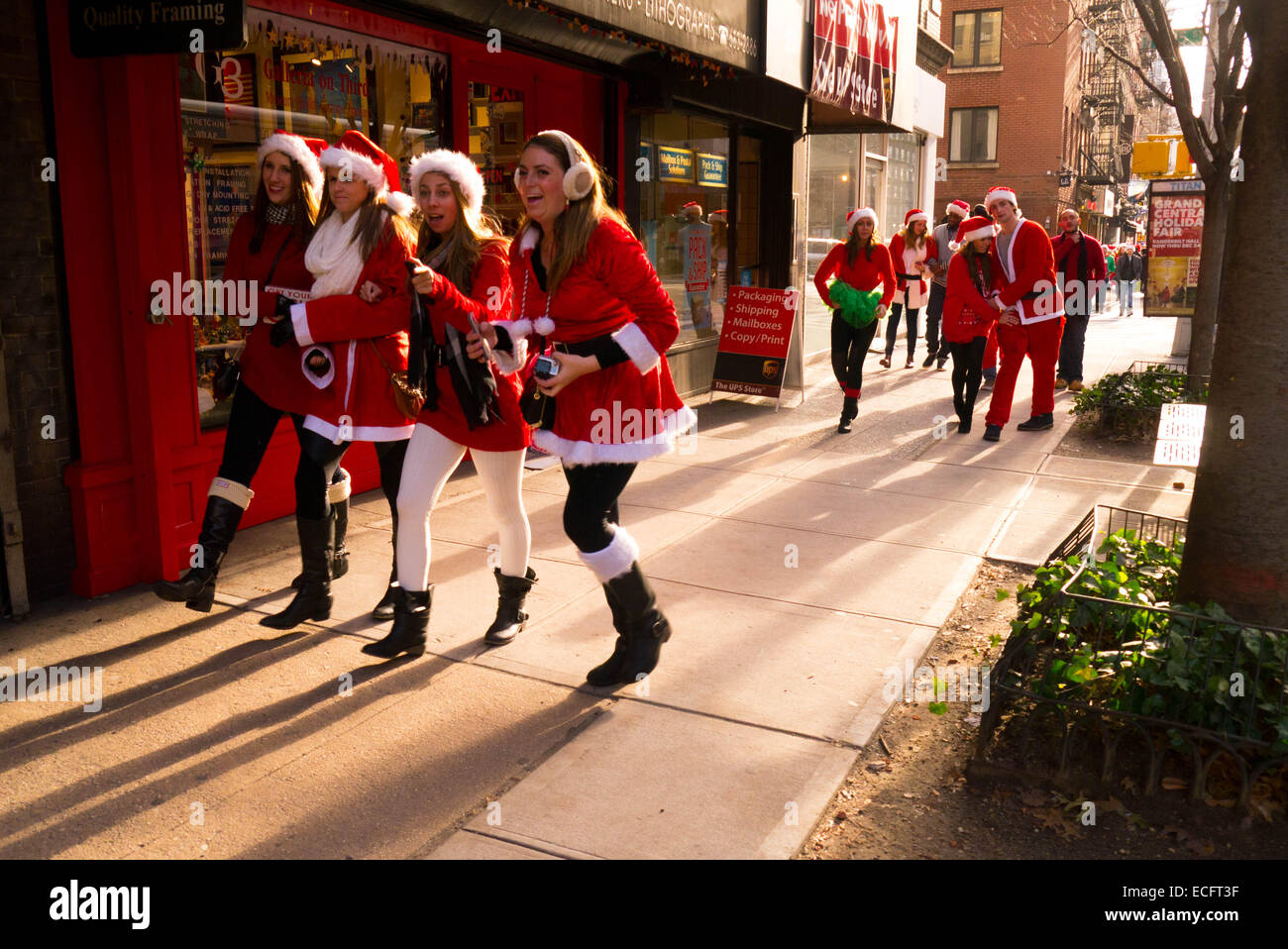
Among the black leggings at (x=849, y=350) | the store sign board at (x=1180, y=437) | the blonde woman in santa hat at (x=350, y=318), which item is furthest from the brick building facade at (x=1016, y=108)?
the blonde woman in santa hat at (x=350, y=318)

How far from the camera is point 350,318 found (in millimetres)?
4355

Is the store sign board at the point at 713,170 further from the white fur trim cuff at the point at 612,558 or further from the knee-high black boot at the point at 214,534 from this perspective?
the white fur trim cuff at the point at 612,558

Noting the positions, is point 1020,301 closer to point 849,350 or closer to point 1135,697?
point 849,350

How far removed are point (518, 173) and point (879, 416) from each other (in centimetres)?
710

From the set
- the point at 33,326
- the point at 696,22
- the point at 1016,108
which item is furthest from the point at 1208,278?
the point at 1016,108

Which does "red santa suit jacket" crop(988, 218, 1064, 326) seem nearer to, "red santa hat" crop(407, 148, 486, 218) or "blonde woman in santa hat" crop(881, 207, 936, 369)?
"blonde woman in santa hat" crop(881, 207, 936, 369)

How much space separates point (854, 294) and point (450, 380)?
5.79 m

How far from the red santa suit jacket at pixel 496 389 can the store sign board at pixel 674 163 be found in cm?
610

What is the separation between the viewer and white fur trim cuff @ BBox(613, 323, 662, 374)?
3.80 m

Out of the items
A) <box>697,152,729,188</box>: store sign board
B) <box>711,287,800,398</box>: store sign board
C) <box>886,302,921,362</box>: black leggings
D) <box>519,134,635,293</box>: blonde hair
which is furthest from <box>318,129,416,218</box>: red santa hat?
<box>886,302,921,362</box>: black leggings

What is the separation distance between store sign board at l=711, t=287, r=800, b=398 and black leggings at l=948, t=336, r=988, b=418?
1.56m

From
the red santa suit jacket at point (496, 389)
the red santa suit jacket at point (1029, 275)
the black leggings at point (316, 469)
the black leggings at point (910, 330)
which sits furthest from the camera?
the black leggings at point (910, 330)

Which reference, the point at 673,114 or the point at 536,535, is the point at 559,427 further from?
the point at 673,114

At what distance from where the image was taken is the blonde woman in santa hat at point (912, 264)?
13.6m
